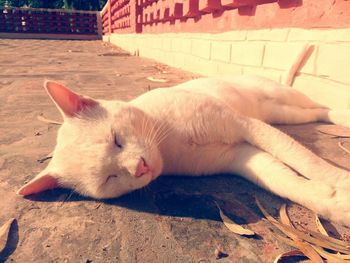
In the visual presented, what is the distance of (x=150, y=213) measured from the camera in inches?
64.9

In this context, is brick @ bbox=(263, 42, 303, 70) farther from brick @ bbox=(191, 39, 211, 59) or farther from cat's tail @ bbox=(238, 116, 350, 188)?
brick @ bbox=(191, 39, 211, 59)

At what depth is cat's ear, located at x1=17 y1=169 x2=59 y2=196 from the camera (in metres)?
1.75

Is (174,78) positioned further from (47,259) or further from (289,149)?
(47,259)

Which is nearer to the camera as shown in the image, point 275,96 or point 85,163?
point 85,163

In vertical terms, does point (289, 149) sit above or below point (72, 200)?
above

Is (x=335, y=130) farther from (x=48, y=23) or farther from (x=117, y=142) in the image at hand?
(x=48, y=23)

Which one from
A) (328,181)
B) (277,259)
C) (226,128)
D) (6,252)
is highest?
(226,128)

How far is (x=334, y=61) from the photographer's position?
8.57 feet

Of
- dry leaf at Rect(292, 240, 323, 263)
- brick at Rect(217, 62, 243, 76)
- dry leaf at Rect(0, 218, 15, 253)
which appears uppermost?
brick at Rect(217, 62, 243, 76)

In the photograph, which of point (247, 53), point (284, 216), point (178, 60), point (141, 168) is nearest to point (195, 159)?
point (141, 168)

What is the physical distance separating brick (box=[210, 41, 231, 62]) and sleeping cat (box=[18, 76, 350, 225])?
216 cm

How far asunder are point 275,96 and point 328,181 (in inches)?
54.4

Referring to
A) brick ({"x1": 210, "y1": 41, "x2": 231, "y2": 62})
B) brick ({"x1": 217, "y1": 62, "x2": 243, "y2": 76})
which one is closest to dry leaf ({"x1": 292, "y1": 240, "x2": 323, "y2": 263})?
brick ({"x1": 217, "y1": 62, "x2": 243, "y2": 76})

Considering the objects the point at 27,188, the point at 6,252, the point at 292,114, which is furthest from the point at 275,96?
the point at 6,252
